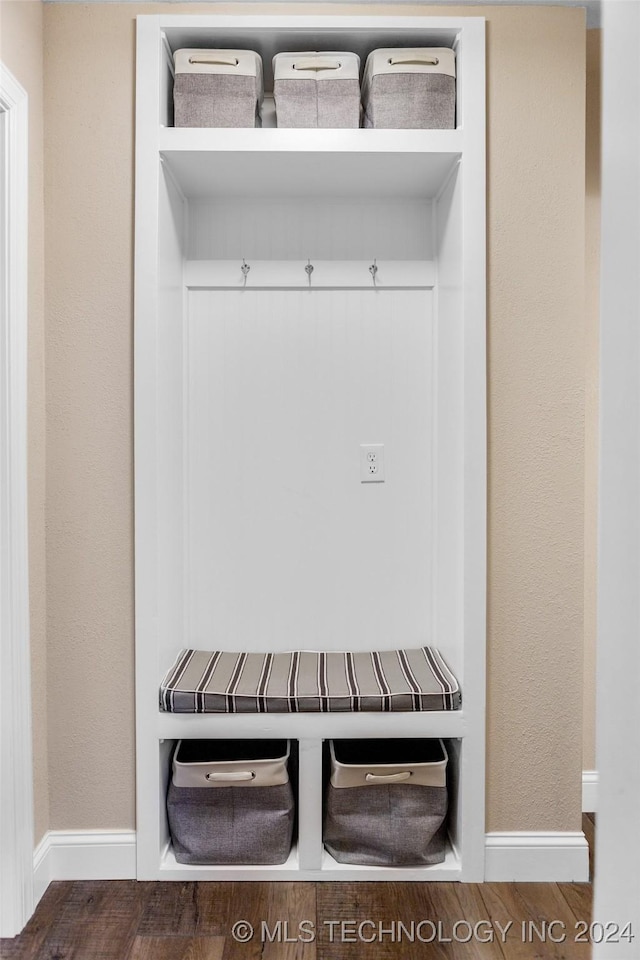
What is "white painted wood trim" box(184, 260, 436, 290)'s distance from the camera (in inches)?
95.0

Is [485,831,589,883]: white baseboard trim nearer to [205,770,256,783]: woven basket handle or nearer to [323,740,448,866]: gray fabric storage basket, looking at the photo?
[323,740,448,866]: gray fabric storage basket

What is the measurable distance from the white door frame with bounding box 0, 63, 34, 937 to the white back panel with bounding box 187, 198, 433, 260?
65cm

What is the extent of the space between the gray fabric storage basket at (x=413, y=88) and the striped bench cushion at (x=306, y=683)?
1641 mm

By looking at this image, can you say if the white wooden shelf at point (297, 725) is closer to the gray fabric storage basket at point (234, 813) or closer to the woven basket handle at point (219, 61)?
the gray fabric storage basket at point (234, 813)

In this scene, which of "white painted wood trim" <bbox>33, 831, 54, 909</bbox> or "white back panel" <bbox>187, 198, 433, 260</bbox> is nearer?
"white painted wood trim" <bbox>33, 831, 54, 909</bbox>

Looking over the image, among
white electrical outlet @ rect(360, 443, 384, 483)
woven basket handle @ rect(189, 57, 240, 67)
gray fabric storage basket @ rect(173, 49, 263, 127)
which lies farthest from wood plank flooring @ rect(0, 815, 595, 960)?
woven basket handle @ rect(189, 57, 240, 67)

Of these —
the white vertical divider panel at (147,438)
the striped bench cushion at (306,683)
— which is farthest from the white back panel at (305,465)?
the white vertical divider panel at (147,438)

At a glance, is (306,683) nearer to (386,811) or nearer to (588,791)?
(386,811)

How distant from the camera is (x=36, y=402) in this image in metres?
2.06

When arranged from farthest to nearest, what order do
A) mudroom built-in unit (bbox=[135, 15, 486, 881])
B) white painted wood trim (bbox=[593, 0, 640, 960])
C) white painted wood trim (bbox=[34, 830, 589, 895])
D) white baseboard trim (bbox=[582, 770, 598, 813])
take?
white baseboard trim (bbox=[582, 770, 598, 813])
mudroom built-in unit (bbox=[135, 15, 486, 881])
white painted wood trim (bbox=[34, 830, 589, 895])
white painted wood trim (bbox=[593, 0, 640, 960])

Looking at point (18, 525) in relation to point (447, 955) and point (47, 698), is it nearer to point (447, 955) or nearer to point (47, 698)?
point (47, 698)

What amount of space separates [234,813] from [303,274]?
1.72 metres

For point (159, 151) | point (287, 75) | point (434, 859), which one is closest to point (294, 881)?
point (434, 859)

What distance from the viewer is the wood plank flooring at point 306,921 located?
181cm
